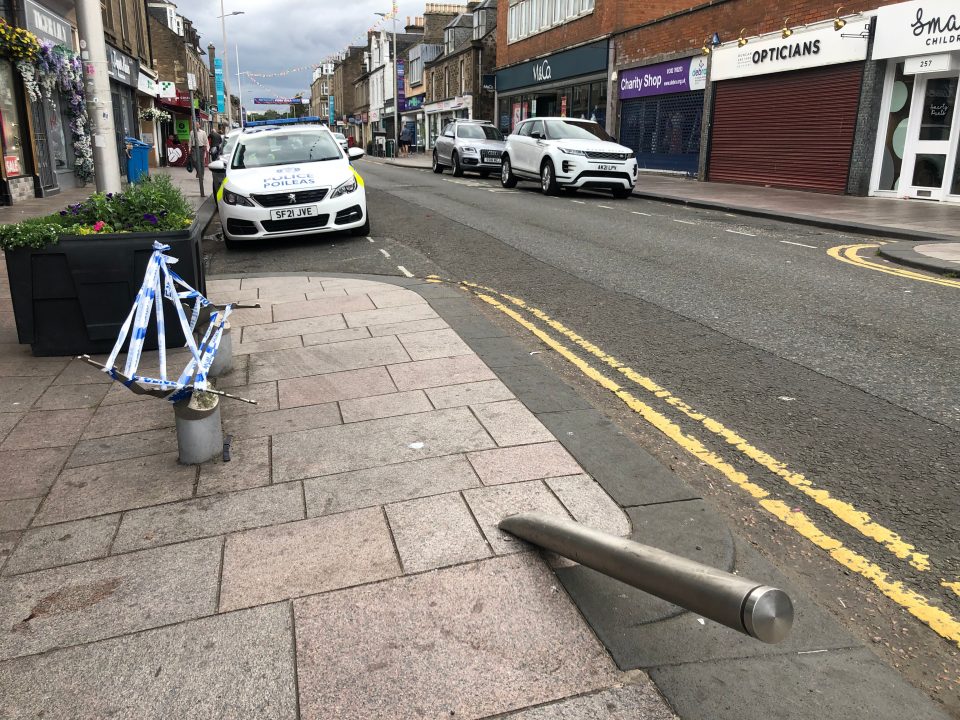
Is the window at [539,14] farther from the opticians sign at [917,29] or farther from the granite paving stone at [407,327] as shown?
the granite paving stone at [407,327]

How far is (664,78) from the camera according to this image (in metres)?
25.0

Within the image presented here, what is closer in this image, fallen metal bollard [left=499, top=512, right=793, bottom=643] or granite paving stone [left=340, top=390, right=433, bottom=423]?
fallen metal bollard [left=499, top=512, right=793, bottom=643]

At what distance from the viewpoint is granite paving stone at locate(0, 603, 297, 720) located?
204 cm

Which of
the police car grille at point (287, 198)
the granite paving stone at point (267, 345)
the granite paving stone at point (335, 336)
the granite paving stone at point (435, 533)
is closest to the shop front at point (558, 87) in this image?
the police car grille at point (287, 198)

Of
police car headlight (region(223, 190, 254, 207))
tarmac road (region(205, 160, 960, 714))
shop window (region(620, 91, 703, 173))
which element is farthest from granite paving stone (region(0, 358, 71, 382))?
shop window (region(620, 91, 703, 173))

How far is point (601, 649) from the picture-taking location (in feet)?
7.36

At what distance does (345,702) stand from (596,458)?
1.78 metres

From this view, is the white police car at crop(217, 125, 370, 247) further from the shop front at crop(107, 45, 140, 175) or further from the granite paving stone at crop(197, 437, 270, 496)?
the shop front at crop(107, 45, 140, 175)

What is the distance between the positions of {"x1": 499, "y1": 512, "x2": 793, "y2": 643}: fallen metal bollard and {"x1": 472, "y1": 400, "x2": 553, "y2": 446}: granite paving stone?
0.93 metres

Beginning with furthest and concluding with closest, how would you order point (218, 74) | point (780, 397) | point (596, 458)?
point (218, 74) → point (780, 397) → point (596, 458)

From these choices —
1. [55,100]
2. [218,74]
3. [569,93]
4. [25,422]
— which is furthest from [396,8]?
[25,422]

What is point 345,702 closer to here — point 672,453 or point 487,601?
point 487,601

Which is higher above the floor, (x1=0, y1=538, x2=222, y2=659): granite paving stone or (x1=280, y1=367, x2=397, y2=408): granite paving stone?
(x1=280, y1=367, x2=397, y2=408): granite paving stone

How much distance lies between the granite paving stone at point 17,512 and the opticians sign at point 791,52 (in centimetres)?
1834
